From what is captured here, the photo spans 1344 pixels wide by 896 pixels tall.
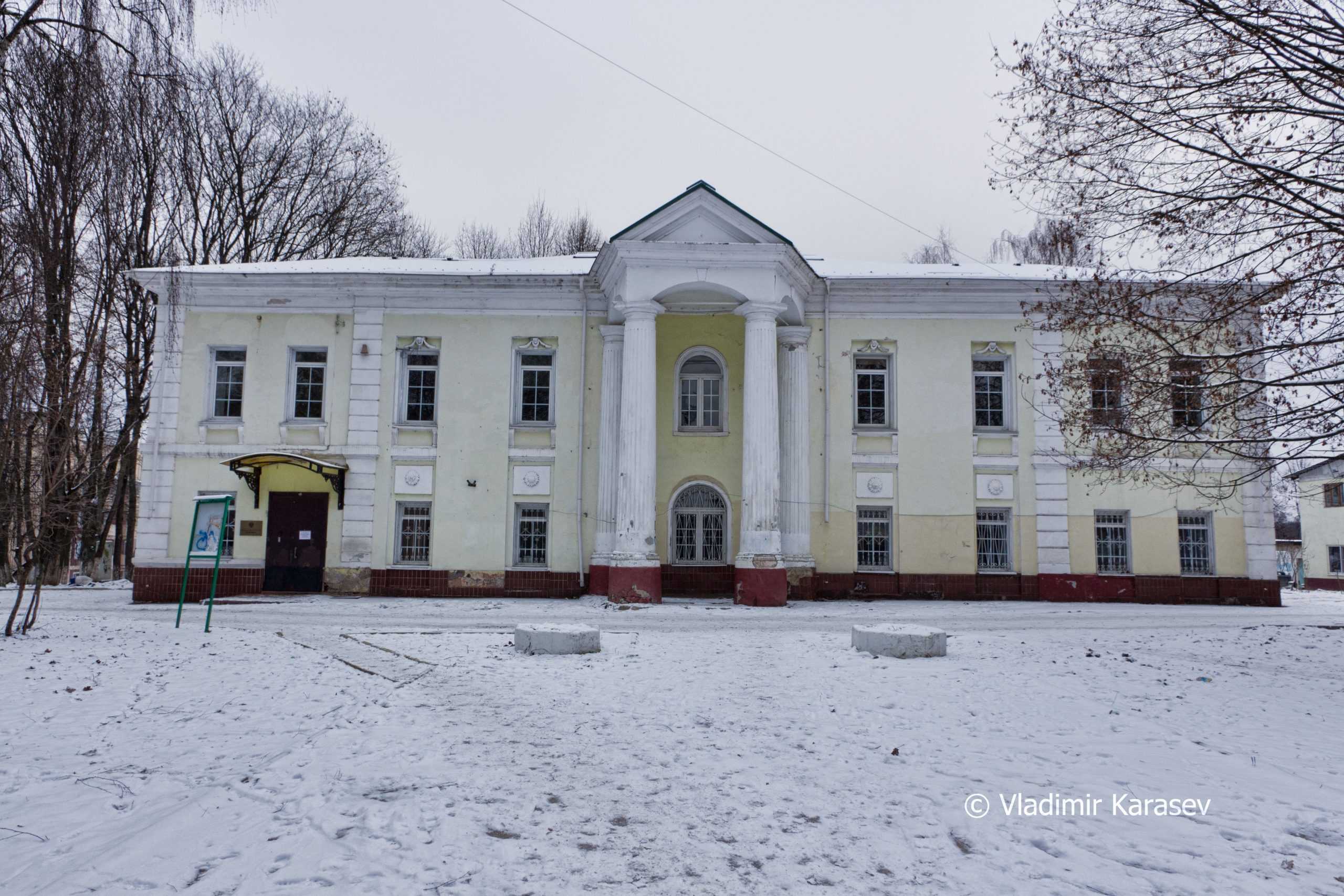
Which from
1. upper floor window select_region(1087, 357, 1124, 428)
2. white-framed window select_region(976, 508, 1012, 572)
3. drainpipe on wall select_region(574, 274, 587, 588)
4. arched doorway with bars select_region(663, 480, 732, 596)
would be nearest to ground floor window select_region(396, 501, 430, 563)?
drainpipe on wall select_region(574, 274, 587, 588)

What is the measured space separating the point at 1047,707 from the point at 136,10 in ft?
32.8

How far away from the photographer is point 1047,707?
7.21 metres

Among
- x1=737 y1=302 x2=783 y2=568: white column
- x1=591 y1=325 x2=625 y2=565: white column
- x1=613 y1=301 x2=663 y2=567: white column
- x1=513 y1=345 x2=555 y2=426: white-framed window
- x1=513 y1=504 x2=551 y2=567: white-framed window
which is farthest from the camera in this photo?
x1=513 y1=345 x2=555 y2=426: white-framed window

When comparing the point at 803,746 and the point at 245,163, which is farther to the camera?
the point at 245,163

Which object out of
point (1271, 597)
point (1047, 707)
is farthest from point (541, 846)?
point (1271, 597)

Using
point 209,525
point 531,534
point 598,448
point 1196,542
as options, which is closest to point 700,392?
point 598,448

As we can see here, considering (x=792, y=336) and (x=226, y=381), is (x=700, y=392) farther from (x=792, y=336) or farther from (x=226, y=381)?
(x=226, y=381)

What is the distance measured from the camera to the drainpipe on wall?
19.2 m

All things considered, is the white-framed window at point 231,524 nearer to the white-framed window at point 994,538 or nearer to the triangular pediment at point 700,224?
the triangular pediment at point 700,224

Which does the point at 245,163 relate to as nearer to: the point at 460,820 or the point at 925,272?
the point at 925,272

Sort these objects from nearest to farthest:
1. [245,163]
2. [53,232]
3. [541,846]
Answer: [541,846], [53,232], [245,163]

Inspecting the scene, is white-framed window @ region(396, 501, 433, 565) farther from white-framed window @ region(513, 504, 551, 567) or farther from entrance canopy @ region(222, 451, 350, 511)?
white-framed window @ region(513, 504, 551, 567)

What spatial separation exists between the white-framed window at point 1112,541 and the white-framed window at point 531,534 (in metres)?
12.2

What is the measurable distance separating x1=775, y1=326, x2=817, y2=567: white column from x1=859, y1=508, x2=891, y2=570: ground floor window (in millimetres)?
1209
